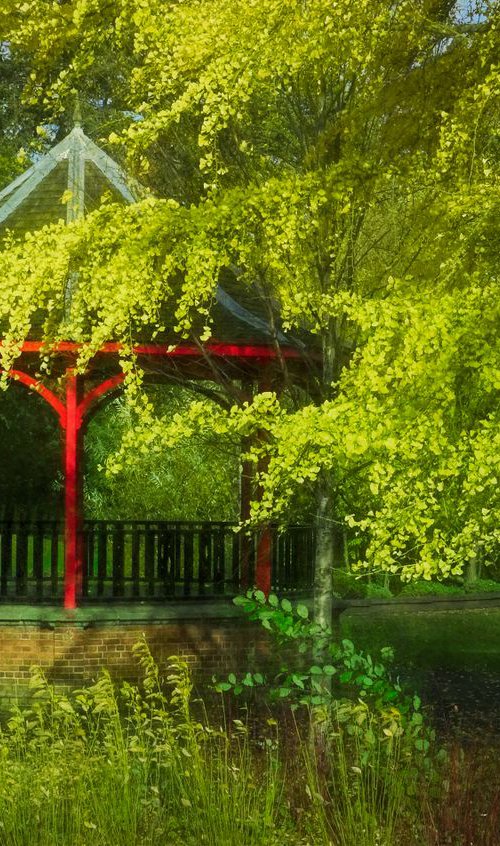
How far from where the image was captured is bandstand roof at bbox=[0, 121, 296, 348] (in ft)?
54.5

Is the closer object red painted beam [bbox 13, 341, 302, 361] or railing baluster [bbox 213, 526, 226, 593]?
red painted beam [bbox 13, 341, 302, 361]

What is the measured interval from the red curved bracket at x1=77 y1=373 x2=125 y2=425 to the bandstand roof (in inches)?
60.1

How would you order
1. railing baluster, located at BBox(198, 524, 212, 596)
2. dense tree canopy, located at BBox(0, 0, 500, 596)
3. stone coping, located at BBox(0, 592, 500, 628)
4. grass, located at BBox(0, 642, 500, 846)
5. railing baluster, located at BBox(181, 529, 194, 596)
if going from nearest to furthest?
grass, located at BBox(0, 642, 500, 846), dense tree canopy, located at BBox(0, 0, 500, 596), stone coping, located at BBox(0, 592, 500, 628), railing baluster, located at BBox(181, 529, 194, 596), railing baluster, located at BBox(198, 524, 212, 596)

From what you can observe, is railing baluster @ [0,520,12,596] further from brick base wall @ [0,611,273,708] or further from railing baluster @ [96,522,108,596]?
railing baluster @ [96,522,108,596]

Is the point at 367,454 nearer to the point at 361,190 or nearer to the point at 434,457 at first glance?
the point at 434,457

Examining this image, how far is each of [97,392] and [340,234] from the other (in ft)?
16.2

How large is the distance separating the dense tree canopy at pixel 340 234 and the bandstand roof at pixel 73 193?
440 cm

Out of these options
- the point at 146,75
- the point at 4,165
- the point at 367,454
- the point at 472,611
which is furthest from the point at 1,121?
the point at 367,454

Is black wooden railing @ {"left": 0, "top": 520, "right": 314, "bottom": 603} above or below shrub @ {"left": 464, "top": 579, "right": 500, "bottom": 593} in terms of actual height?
above

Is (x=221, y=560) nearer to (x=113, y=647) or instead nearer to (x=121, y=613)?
(x=121, y=613)

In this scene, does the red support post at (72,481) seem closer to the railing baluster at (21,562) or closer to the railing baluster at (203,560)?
the railing baluster at (21,562)

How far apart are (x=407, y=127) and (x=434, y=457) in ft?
9.69

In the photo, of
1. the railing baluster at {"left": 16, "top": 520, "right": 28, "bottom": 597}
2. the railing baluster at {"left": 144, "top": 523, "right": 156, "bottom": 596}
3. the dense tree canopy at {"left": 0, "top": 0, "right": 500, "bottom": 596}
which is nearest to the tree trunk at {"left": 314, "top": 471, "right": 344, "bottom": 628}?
the dense tree canopy at {"left": 0, "top": 0, "right": 500, "bottom": 596}

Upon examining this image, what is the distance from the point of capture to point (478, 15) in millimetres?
10195
